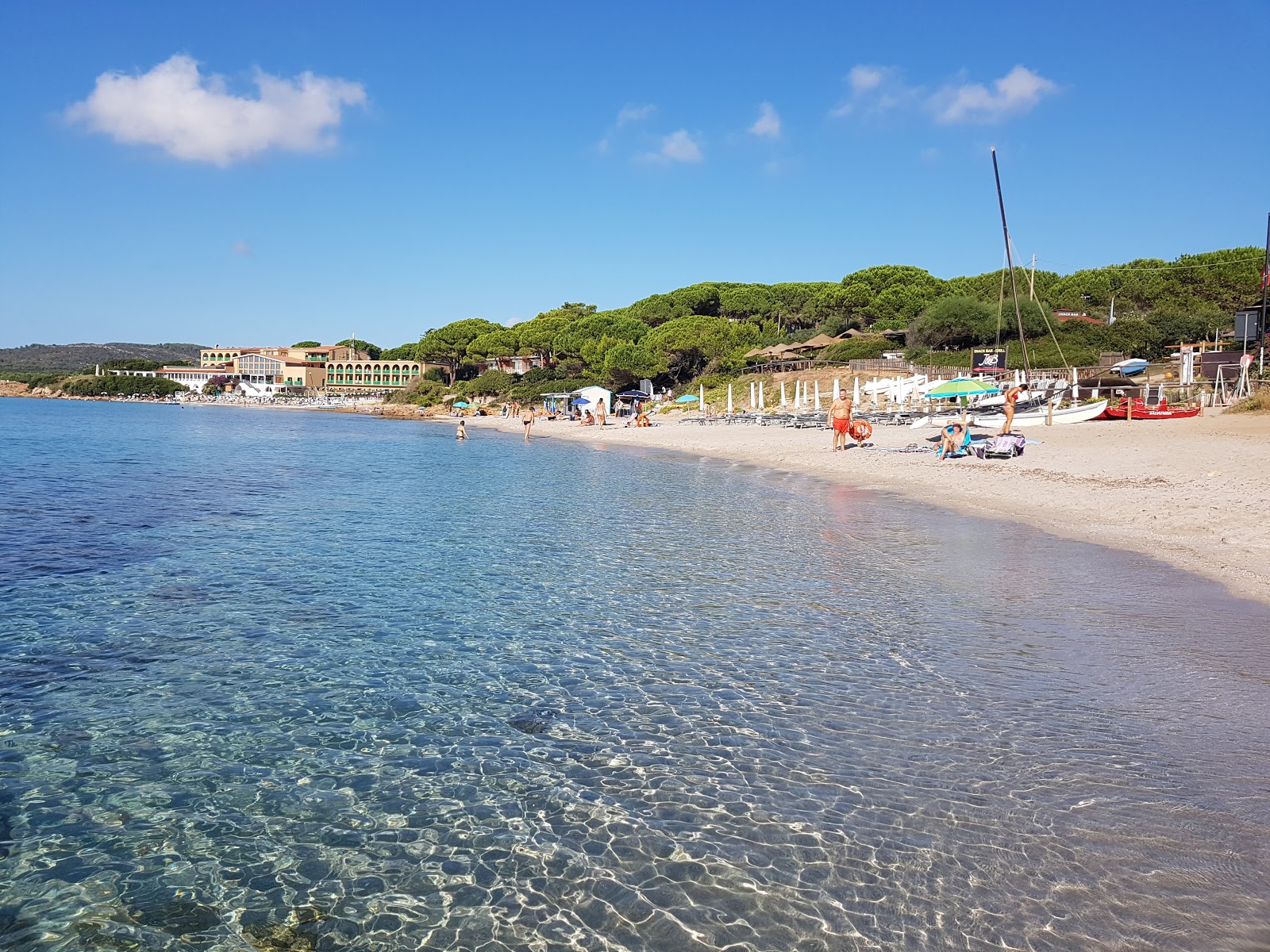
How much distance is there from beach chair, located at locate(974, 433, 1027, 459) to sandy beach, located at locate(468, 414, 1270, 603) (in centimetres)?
37

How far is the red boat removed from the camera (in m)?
26.4

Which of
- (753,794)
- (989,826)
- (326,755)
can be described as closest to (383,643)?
(326,755)

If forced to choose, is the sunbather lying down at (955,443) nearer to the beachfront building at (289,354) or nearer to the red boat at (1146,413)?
the red boat at (1146,413)

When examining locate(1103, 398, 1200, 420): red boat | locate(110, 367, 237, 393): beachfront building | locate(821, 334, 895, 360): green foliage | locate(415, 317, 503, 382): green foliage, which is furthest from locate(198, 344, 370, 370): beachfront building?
locate(1103, 398, 1200, 420): red boat

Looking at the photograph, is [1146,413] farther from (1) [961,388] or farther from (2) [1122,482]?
(2) [1122,482]

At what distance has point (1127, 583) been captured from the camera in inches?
369

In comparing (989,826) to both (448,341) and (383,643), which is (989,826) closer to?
(383,643)

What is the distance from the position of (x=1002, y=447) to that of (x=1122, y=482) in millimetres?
5453

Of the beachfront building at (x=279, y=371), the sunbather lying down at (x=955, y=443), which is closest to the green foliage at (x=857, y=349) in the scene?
the sunbather lying down at (x=955, y=443)

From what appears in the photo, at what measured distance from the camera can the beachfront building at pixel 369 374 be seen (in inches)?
6063

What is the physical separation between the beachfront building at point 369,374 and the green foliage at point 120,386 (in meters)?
29.8

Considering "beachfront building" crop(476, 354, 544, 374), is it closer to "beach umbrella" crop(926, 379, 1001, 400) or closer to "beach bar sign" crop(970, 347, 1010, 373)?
"beach bar sign" crop(970, 347, 1010, 373)

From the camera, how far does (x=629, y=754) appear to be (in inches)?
198

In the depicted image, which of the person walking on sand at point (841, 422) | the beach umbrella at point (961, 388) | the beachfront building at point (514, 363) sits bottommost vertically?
the person walking on sand at point (841, 422)
